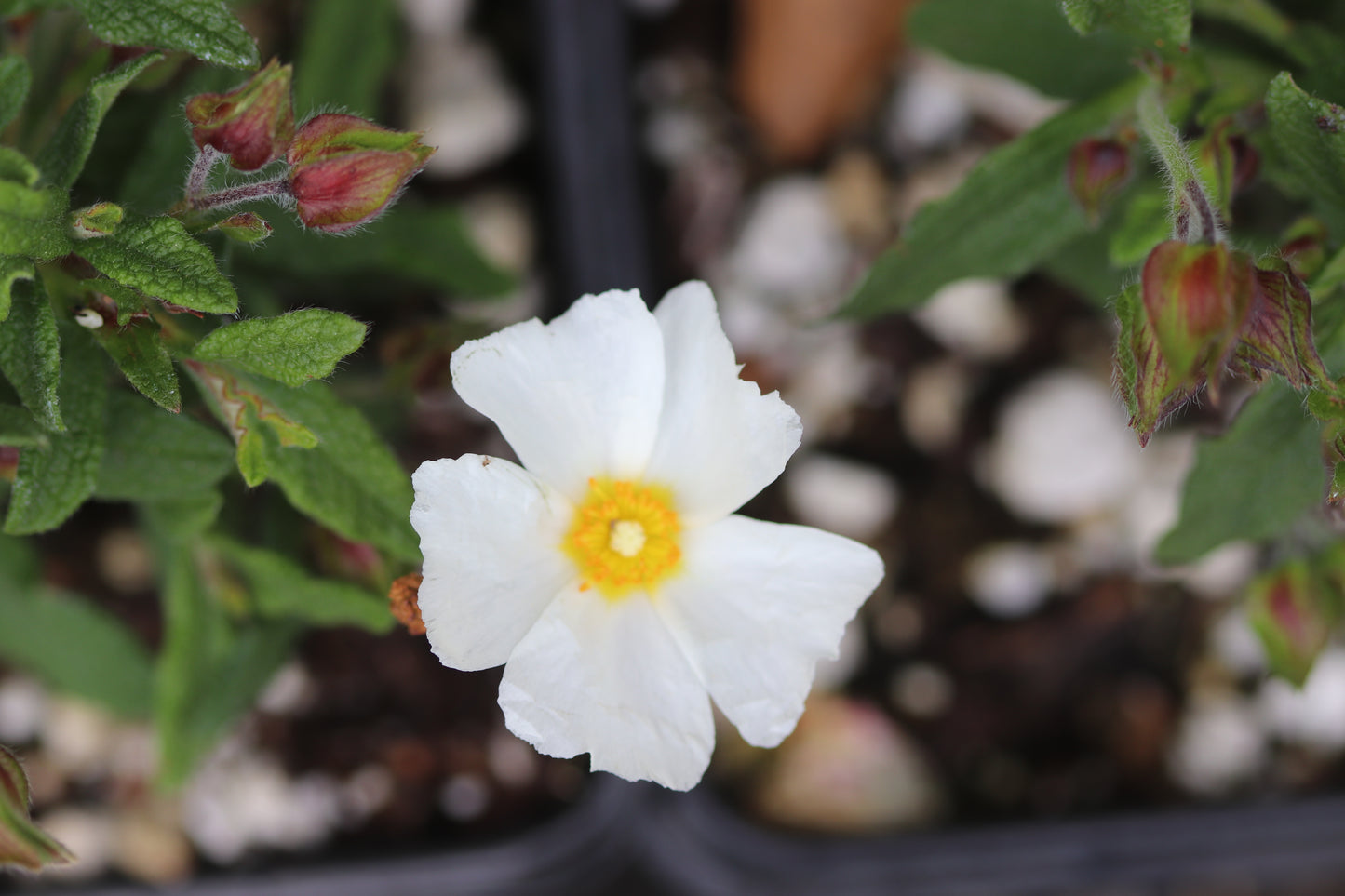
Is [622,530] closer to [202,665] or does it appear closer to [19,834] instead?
[19,834]

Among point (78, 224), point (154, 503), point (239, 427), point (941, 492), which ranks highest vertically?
point (78, 224)

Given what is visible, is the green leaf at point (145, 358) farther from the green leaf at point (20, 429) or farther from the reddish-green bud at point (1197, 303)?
the reddish-green bud at point (1197, 303)

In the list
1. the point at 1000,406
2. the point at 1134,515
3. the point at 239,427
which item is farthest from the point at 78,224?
the point at 1134,515

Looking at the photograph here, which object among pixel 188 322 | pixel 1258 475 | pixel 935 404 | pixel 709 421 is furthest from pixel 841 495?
pixel 188 322

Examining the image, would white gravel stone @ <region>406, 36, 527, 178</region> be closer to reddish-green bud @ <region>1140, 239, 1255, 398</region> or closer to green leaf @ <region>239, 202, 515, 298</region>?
green leaf @ <region>239, 202, 515, 298</region>

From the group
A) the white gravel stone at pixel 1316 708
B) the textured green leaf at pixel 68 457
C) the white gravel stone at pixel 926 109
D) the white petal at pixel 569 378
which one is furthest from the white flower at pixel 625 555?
the white gravel stone at pixel 1316 708

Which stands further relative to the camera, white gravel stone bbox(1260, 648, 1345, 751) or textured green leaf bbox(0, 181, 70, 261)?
white gravel stone bbox(1260, 648, 1345, 751)

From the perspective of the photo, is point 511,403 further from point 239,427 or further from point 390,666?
point 390,666

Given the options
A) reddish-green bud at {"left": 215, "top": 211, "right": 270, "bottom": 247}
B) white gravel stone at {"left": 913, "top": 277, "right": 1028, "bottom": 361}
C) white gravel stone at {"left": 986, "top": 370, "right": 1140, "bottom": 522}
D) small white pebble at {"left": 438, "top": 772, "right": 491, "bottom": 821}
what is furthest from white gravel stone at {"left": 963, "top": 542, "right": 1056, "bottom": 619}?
reddish-green bud at {"left": 215, "top": 211, "right": 270, "bottom": 247}
